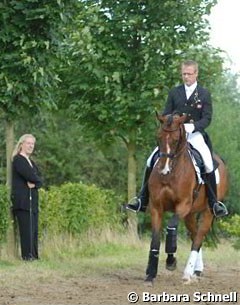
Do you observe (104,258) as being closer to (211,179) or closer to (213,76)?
(211,179)

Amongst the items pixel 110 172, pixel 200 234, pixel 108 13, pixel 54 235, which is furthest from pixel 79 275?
pixel 110 172

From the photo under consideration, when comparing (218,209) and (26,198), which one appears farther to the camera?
(26,198)

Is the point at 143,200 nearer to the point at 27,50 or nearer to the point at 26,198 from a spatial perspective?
the point at 26,198

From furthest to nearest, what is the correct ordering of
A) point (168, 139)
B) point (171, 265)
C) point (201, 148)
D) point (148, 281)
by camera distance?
point (171, 265)
point (201, 148)
point (148, 281)
point (168, 139)

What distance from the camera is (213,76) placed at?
17.4 m

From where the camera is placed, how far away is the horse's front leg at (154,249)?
10.5m

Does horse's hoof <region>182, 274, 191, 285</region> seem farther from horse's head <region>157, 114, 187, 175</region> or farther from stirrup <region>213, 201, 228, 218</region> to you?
horse's head <region>157, 114, 187, 175</region>

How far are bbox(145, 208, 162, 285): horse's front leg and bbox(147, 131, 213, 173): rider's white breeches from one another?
0.79 m

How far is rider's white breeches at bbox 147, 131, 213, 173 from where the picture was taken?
11.2 metres

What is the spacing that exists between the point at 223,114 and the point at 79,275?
23407mm

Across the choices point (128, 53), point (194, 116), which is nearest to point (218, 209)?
point (194, 116)

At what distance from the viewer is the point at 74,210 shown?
49.3ft

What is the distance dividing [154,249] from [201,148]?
170cm

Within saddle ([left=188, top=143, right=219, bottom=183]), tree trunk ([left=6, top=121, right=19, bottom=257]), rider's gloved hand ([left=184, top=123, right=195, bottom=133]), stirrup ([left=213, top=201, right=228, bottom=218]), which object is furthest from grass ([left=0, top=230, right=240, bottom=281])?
rider's gloved hand ([left=184, top=123, right=195, bottom=133])
